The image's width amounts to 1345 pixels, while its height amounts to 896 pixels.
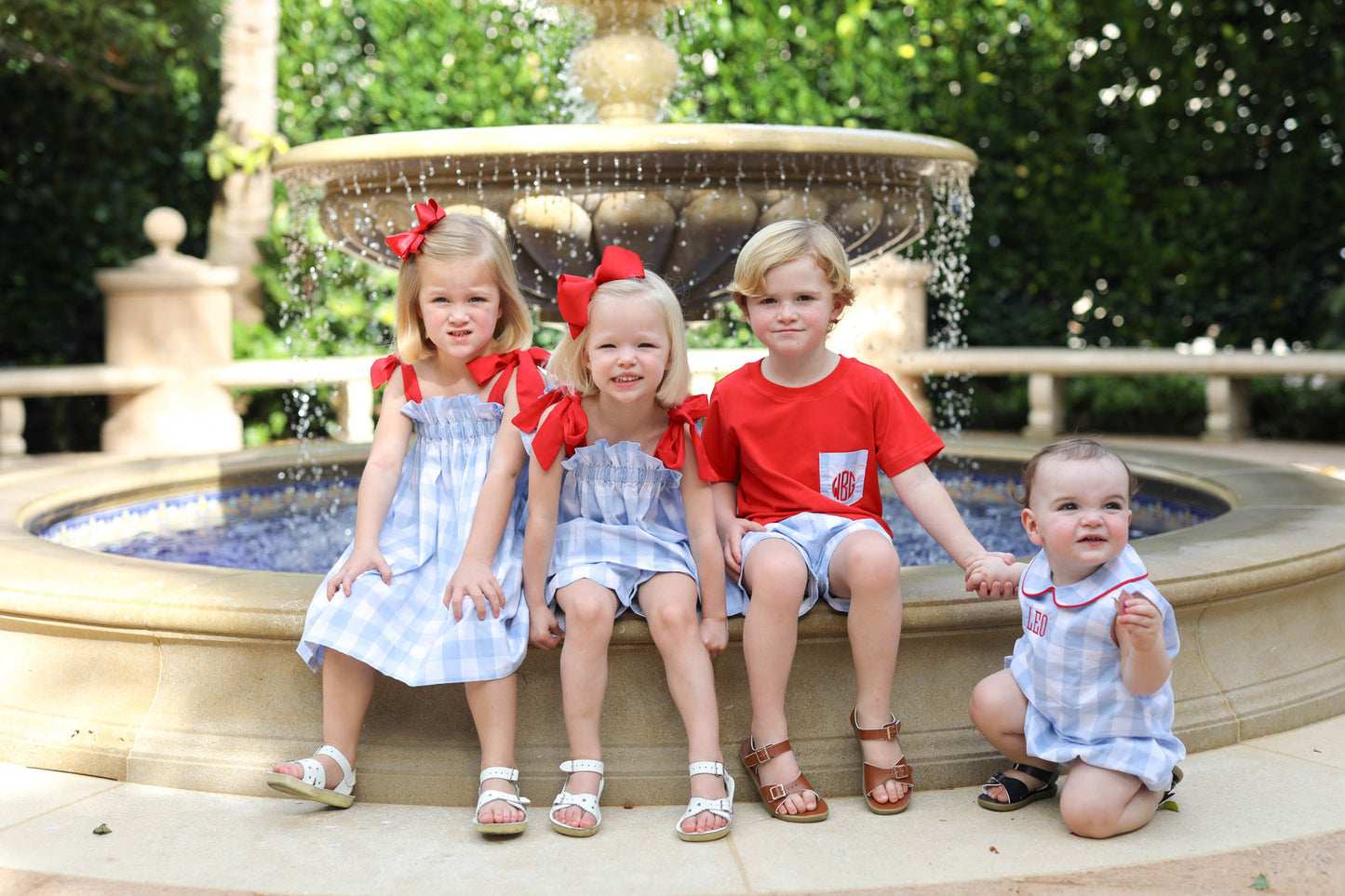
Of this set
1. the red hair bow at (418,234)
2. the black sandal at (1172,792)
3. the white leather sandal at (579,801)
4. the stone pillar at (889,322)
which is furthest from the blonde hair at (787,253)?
the stone pillar at (889,322)

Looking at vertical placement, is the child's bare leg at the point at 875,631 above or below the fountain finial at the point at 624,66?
below

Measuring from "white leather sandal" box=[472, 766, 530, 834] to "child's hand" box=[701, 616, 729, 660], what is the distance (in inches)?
17.7

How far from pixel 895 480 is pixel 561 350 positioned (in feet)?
2.53

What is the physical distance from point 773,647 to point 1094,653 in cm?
60

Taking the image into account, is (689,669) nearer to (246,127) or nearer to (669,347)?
(669,347)

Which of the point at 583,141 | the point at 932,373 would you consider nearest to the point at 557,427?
the point at 583,141

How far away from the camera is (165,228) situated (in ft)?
26.3

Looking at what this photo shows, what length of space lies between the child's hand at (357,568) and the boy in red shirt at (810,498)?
715 millimetres

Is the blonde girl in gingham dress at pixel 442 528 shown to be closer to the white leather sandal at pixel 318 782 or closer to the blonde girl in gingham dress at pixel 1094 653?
the white leather sandal at pixel 318 782

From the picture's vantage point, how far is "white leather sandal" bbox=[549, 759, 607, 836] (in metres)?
2.46

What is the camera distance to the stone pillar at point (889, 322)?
28.6ft

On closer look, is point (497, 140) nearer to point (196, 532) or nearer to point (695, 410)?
point (695, 410)

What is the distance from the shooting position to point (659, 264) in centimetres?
441

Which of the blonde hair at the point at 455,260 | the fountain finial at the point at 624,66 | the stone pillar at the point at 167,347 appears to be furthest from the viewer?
the stone pillar at the point at 167,347
